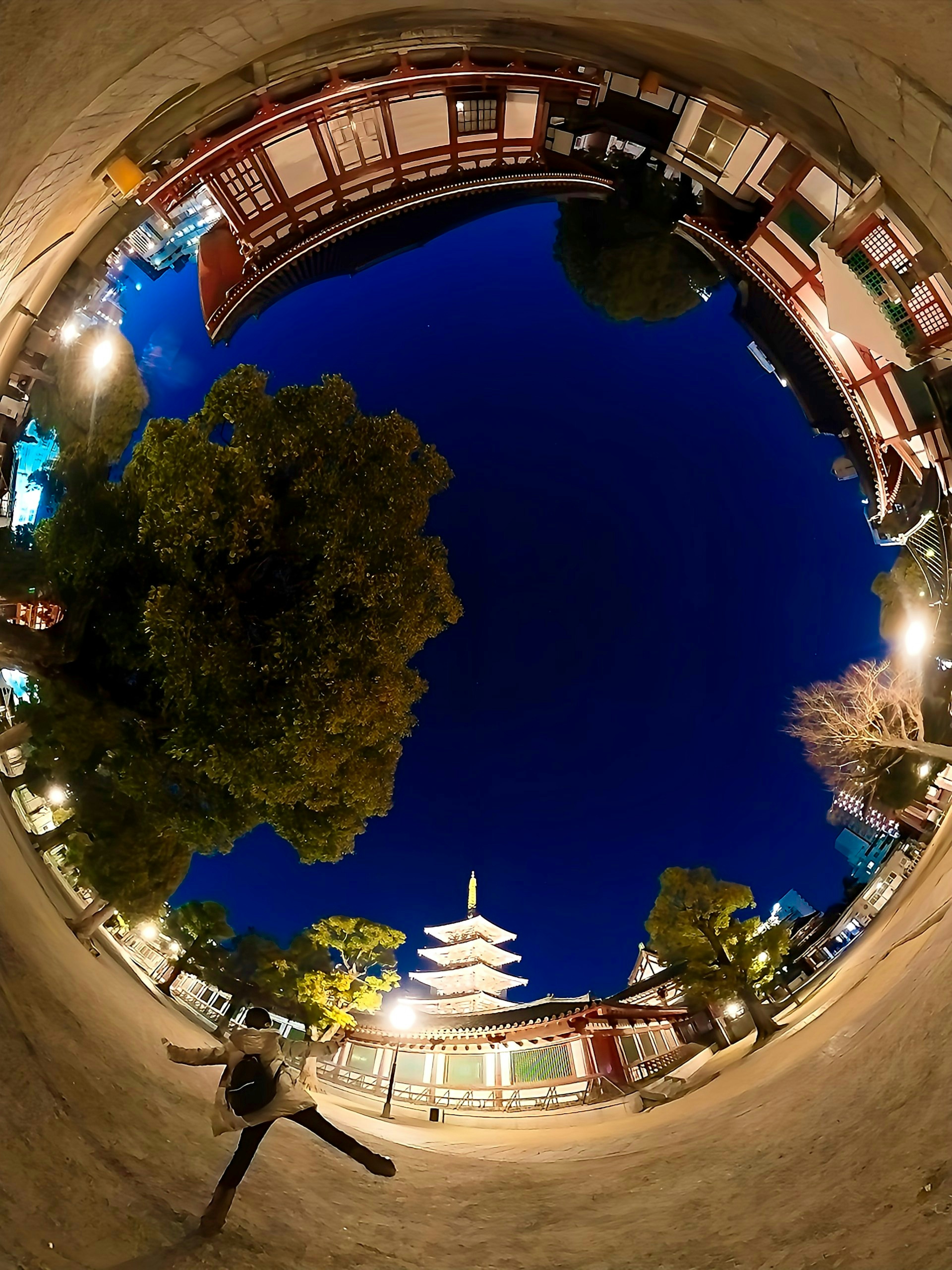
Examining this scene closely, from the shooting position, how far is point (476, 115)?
5.17 metres

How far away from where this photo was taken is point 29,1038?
2906 millimetres

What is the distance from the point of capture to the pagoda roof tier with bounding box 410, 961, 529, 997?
7484 mm

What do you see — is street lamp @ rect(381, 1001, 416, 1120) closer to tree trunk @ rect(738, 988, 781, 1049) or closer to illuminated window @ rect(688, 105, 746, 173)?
tree trunk @ rect(738, 988, 781, 1049)

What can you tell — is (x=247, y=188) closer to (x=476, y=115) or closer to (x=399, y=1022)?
(x=476, y=115)

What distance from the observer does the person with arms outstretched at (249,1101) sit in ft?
8.25

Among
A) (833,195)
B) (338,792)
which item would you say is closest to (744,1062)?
(338,792)

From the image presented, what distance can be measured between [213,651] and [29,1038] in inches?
99.2

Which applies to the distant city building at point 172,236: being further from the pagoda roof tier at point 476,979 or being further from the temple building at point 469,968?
the pagoda roof tier at point 476,979

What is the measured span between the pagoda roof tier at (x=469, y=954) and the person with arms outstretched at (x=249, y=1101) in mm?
3205

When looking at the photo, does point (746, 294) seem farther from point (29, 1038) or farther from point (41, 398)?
point (29, 1038)

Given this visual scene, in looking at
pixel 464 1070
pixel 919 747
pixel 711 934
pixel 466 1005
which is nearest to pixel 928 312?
pixel 919 747

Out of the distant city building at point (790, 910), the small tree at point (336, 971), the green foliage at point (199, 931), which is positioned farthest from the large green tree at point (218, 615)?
the distant city building at point (790, 910)

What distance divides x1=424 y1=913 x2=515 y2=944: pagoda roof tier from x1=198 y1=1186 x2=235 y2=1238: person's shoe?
10.9ft

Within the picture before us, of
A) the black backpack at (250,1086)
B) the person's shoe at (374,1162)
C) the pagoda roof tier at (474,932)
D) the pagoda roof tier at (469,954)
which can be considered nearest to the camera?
the black backpack at (250,1086)
